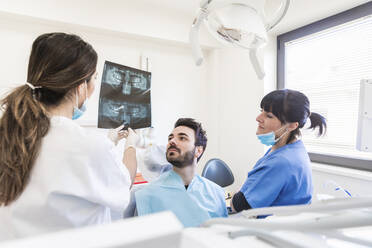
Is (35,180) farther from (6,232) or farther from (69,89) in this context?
(69,89)

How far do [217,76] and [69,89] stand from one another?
2.25 m

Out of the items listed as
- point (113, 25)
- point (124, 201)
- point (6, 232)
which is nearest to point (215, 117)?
point (113, 25)

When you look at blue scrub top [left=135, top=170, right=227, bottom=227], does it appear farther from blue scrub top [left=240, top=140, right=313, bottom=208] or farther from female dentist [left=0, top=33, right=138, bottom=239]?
female dentist [left=0, top=33, right=138, bottom=239]

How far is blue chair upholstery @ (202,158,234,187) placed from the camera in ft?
7.16

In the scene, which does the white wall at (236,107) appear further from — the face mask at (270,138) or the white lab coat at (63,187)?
the white lab coat at (63,187)

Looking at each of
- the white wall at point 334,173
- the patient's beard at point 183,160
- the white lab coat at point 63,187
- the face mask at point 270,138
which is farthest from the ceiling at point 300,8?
the white lab coat at point 63,187

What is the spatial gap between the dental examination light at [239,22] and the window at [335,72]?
5.11 feet

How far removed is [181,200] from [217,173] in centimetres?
100

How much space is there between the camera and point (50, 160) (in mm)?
660

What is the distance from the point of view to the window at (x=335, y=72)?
6.23ft

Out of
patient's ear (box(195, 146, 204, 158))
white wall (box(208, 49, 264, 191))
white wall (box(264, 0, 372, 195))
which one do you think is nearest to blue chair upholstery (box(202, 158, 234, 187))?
white wall (box(208, 49, 264, 191))

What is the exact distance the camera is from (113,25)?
2.21m

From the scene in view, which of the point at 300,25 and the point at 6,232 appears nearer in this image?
the point at 6,232

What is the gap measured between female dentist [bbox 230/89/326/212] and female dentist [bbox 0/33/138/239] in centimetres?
67
